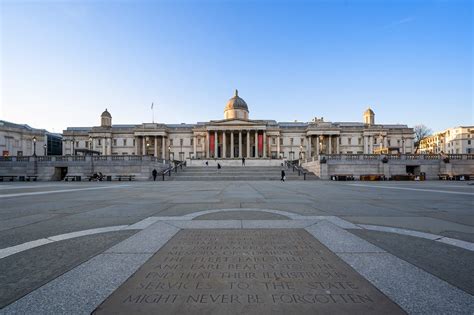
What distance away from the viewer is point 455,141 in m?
114

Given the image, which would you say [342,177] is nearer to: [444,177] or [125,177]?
[444,177]

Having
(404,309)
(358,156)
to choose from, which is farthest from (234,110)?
(404,309)

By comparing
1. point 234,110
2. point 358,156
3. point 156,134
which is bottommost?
point 358,156

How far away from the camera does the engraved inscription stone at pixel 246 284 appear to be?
2.93m

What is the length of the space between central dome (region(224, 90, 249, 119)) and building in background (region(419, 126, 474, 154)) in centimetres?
7821

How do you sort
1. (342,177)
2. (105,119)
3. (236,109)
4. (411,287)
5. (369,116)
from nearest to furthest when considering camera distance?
(411,287) → (342,177) → (236,109) → (105,119) → (369,116)

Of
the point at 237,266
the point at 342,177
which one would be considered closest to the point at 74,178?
the point at 342,177

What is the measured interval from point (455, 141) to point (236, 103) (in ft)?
309

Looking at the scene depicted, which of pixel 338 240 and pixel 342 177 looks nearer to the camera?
pixel 338 240

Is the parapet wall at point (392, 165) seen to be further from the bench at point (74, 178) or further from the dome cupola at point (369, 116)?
the dome cupola at point (369, 116)

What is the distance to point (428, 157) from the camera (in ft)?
151

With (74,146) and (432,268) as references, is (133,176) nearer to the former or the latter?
(432,268)

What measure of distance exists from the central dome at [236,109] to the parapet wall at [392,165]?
5459cm

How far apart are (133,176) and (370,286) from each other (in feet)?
143
